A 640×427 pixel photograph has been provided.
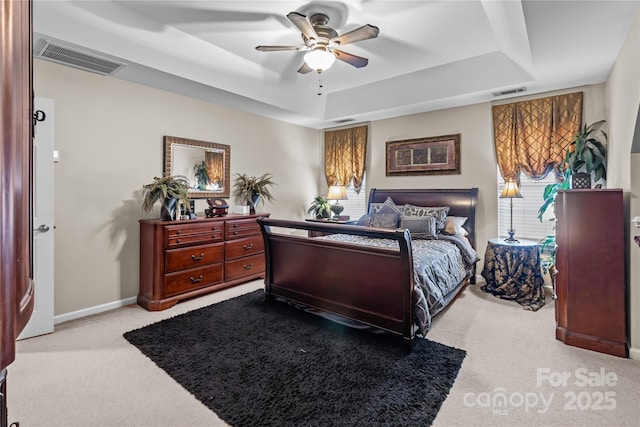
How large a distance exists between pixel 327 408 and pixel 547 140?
13.5ft

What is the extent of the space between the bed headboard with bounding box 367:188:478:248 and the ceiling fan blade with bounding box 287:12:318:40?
3.05 m

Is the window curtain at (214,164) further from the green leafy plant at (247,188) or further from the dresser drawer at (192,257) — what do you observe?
the dresser drawer at (192,257)

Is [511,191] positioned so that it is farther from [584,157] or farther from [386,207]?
[386,207]

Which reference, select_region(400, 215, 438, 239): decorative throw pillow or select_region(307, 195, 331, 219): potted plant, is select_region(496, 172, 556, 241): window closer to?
select_region(400, 215, 438, 239): decorative throw pillow

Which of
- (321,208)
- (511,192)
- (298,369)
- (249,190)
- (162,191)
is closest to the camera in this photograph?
(298,369)

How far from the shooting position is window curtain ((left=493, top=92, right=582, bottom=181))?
3930mm

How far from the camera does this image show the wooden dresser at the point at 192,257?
3547mm

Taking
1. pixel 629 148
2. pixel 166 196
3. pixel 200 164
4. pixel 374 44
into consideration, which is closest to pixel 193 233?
pixel 166 196

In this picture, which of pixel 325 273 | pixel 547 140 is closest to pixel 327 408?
pixel 325 273

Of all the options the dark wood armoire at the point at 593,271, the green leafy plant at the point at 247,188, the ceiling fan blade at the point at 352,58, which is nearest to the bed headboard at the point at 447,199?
the dark wood armoire at the point at 593,271

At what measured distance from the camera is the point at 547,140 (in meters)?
4.04

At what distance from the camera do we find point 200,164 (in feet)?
14.5

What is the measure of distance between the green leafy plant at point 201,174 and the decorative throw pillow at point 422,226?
2.80 metres

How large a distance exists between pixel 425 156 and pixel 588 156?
6.80 ft
